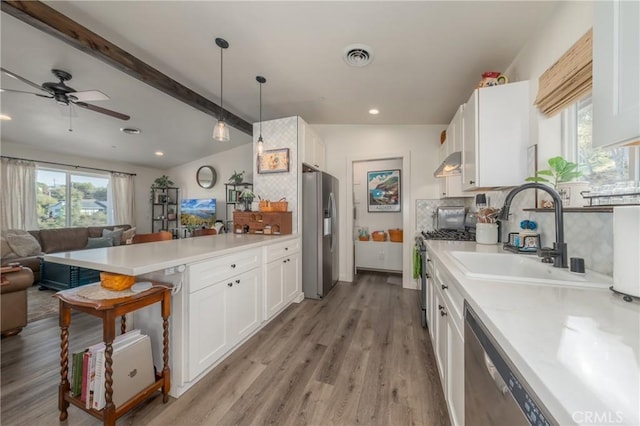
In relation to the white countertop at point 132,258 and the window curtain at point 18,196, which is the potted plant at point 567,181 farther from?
the window curtain at point 18,196

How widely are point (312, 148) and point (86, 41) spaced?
244cm

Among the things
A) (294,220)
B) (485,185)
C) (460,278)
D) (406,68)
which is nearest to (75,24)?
(294,220)

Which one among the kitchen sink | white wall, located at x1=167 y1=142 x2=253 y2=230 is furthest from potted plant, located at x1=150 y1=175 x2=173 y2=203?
the kitchen sink

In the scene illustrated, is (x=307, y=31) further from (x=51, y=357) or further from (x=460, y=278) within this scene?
(x=51, y=357)

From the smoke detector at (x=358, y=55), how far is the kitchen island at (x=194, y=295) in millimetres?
1894

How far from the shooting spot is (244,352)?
6.41 ft

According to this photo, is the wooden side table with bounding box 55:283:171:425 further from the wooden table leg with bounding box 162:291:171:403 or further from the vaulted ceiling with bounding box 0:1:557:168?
the vaulted ceiling with bounding box 0:1:557:168

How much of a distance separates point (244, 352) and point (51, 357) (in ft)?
5.04

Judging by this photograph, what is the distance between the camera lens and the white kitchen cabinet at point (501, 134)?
64.4 inches

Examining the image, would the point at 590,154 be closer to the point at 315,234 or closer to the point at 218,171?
the point at 315,234

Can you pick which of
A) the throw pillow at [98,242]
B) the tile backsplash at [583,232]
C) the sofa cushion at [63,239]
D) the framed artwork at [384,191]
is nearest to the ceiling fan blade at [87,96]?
the throw pillow at [98,242]

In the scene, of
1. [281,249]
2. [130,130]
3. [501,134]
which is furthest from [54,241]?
[501,134]

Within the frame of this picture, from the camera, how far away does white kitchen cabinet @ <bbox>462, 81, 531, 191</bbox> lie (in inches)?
64.4

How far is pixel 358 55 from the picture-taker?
208 centimetres
